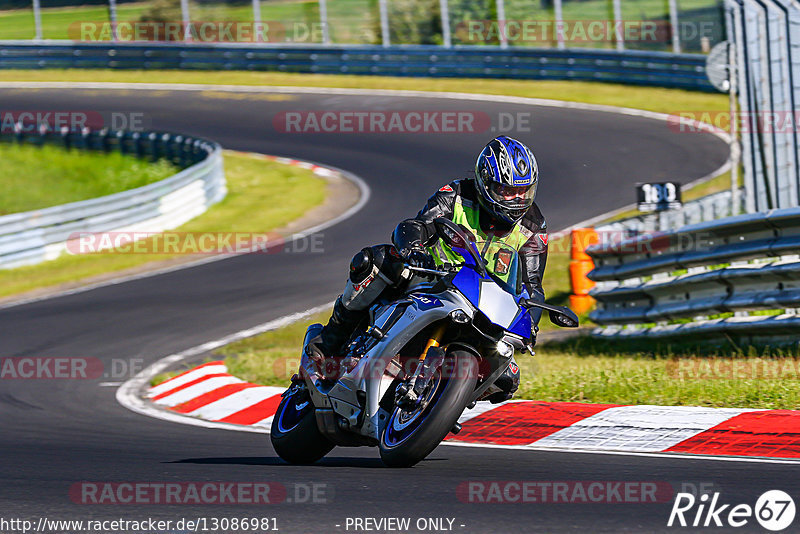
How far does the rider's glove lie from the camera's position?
20.4 ft

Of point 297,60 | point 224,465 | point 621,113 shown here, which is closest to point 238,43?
point 297,60

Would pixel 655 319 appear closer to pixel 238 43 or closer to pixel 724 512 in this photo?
pixel 724 512

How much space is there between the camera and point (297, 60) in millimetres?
37219

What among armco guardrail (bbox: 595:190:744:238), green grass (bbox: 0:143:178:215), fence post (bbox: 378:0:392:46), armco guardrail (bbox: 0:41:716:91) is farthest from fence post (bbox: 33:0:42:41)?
armco guardrail (bbox: 595:190:744:238)

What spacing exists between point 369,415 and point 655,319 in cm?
557

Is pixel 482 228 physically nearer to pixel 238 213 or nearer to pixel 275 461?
pixel 275 461

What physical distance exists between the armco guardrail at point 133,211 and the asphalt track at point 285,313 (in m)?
2.53

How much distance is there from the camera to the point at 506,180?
622 cm

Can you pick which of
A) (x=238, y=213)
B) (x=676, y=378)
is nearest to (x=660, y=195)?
(x=676, y=378)

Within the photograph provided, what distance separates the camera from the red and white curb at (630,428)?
22.0 ft

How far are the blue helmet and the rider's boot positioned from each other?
1.09 metres

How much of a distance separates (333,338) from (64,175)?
22828mm

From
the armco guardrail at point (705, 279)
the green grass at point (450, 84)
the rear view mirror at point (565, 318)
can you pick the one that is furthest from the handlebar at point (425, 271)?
the green grass at point (450, 84)

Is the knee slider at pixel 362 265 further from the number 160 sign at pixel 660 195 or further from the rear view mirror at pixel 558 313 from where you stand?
the number 160 sign at pixel 660 195
